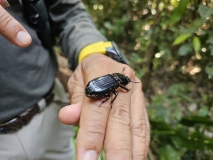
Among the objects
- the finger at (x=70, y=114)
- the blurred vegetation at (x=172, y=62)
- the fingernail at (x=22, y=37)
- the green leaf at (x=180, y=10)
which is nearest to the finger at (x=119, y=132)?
the finger at (x=70, y=114)

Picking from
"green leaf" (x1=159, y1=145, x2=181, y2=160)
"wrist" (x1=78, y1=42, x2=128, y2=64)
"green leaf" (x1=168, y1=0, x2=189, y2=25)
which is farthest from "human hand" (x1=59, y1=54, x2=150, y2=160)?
"green leaf" (x1=159, y1=145, x2=181, y2=160)

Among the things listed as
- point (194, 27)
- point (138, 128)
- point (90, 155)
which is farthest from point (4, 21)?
point (194, 27)

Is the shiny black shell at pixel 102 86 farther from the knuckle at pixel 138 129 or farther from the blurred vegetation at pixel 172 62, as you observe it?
the blurred vegetation at pixel 172 62

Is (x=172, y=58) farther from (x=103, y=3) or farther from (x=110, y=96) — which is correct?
(x=110, y=96)

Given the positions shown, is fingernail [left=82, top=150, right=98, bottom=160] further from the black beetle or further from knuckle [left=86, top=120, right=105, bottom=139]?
the black beetle

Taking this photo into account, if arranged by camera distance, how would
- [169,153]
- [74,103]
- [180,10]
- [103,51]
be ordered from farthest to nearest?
[169,153]
[180,10]
[103,51]
[74,103]

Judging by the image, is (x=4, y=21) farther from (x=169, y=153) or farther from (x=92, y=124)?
(x=169, y=153)

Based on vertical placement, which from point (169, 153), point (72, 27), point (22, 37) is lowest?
point (169, 153)

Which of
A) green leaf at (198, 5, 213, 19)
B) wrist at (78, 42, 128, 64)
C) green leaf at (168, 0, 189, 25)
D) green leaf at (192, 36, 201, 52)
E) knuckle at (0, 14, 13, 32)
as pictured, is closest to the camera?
knuckle at (0, 14, 13, 32)
